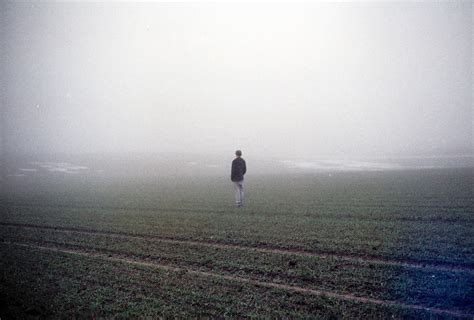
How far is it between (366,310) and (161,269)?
5.08 meters

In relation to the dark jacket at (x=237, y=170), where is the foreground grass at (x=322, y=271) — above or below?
below

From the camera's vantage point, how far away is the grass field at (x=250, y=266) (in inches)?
232

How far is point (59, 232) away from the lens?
13430 mm

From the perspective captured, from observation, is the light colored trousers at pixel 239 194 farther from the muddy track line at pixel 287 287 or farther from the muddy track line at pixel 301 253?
the muddy track line at pixel 287 287

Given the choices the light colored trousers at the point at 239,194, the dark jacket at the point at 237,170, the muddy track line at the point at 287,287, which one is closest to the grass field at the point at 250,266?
the muddy track line at the point at 287,287

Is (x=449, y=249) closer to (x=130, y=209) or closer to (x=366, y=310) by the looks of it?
(x=366, y=310)

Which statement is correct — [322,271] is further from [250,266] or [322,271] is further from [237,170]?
[237,170]

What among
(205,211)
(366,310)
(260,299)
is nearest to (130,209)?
(205,211)

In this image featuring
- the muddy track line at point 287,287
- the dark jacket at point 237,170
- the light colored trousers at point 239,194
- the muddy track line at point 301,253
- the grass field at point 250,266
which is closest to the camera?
the muddy track line at point 287,287

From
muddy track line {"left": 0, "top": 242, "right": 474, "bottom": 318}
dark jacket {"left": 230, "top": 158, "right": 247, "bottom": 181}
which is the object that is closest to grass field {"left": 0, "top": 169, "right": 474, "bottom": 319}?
muddy track line {"left": 0, "top": 242, "right": 474, "bottom": 318}

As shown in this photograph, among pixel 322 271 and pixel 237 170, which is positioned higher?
pixel 237 170

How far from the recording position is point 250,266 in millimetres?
Result: 8062

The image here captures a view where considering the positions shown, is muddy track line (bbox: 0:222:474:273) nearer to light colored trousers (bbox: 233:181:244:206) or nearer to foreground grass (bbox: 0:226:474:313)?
foreground grass (bbox: 0:226:474:313)

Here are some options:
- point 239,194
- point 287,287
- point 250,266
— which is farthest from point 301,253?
point 239,194
